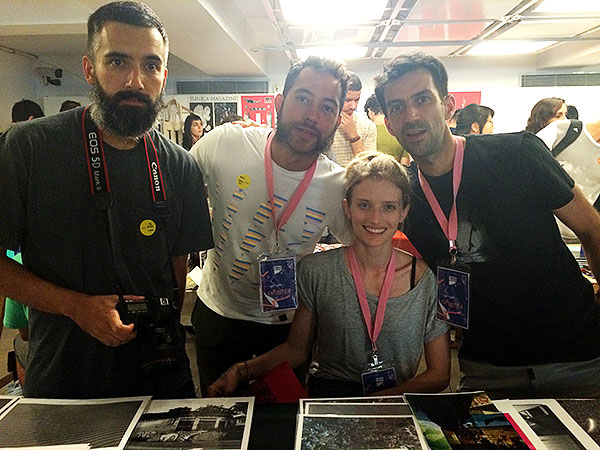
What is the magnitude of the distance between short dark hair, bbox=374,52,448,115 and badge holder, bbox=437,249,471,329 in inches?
24.3

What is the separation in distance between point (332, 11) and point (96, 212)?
3.48 metres

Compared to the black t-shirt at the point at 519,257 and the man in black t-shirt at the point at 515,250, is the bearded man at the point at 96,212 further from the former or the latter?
the black t-shirt at the point at 519,257

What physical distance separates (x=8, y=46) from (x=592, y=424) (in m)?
8.33

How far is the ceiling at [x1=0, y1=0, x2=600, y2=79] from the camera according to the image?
3857 mm

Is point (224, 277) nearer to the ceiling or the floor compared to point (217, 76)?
nearer to the floor

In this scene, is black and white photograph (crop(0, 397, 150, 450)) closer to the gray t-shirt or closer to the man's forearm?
the man's forearm

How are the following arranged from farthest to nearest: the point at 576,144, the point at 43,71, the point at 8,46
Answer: the point at 43,71 < the point at 8,46 < the point at 576,144

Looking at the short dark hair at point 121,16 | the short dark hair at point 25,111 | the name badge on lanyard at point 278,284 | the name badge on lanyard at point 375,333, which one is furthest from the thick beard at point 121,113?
the short dark hair at point 25,111

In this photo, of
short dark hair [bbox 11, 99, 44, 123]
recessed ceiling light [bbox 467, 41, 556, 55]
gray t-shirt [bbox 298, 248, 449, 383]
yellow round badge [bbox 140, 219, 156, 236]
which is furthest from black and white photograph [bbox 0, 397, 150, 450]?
recessed ceiling light [bbox 467, 41, 556, 55]

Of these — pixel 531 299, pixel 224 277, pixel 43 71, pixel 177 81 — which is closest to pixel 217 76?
pixel 177 81

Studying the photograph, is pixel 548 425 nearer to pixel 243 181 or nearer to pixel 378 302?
pixel 378 302

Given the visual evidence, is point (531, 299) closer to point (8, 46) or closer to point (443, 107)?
point (443, 107)

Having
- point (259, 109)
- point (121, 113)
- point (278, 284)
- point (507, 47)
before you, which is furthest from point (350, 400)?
point (507, 47)

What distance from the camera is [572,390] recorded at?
56.9 inches
